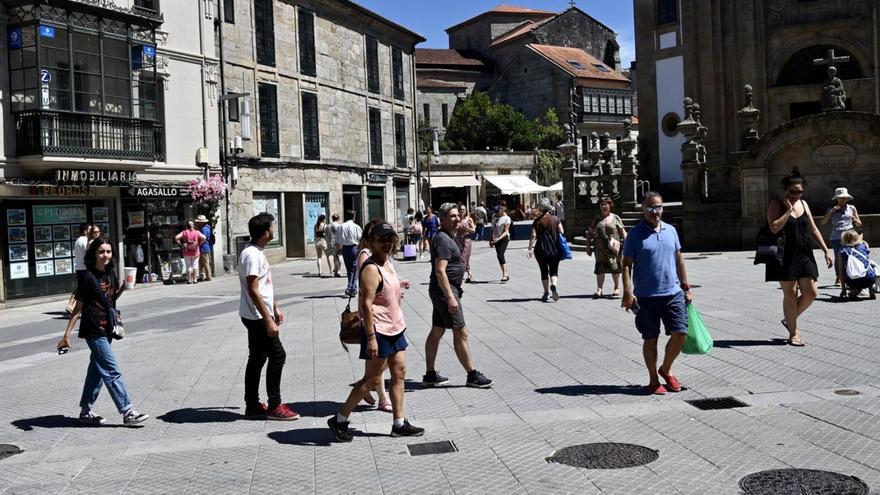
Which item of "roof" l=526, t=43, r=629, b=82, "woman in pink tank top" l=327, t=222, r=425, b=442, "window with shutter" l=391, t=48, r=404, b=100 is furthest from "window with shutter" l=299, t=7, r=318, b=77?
"roof" l=526, t=43, r=629, b=82

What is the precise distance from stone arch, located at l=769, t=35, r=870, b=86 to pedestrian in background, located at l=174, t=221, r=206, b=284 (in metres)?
18.8

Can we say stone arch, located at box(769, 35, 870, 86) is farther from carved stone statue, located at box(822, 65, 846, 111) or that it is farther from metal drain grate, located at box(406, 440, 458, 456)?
metal drain grate, located at box(406, 440, 458, 456)

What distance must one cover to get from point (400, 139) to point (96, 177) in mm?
20051

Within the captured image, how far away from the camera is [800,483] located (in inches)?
206

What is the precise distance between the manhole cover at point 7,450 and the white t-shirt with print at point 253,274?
1939 millimetres

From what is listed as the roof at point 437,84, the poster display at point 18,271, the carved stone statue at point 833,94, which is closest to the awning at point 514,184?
the roof at point 437,84

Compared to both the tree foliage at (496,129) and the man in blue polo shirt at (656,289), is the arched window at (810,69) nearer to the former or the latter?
the man in blue polo shirt at (656,289)

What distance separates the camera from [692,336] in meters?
7.84

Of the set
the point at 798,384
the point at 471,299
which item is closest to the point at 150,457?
the point at 798,384

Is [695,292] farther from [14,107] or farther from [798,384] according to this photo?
[14,107]

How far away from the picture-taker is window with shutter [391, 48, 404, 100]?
3969 cm

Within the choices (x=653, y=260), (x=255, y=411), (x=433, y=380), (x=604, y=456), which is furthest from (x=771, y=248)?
(x=255, y=411)

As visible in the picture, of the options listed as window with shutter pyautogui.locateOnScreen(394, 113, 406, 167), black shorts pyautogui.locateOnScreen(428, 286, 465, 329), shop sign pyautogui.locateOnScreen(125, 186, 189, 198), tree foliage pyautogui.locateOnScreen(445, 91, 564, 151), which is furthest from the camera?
tree foliage pyautogui.locateOnScreen(445, 91, 564, 151)

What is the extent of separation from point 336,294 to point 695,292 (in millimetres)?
7306
